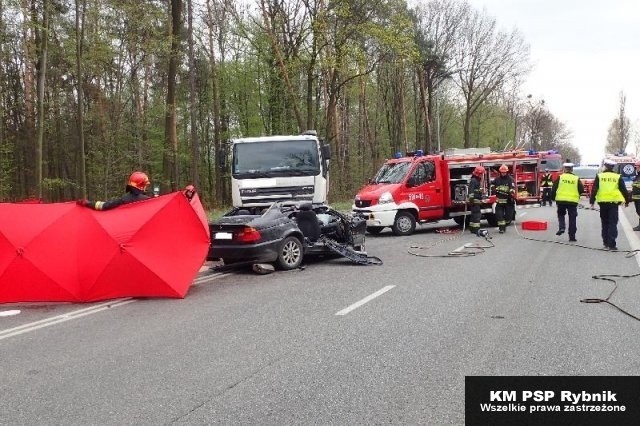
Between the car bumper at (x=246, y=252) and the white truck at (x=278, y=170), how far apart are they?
454cm

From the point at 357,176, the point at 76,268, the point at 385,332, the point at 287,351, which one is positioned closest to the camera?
the point at 287,351

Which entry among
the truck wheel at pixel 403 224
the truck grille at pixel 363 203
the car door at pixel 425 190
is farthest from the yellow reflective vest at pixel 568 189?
the truck grille at pixel 363 203

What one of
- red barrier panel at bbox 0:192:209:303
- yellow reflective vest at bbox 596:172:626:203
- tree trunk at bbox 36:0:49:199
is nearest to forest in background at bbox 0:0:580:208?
tree trunk at bbox 36:0:49:199

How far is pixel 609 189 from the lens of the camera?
12602mm

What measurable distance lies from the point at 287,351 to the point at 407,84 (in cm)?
4899

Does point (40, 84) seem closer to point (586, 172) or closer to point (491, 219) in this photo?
point (491, 219)

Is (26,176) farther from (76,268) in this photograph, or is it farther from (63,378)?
(63,378)

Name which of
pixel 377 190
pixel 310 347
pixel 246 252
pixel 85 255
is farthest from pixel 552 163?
pixel 310 347

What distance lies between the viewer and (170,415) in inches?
158

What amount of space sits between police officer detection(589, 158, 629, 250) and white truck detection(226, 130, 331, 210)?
21.8 feet

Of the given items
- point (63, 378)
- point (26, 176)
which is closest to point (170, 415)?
point (63, 378)

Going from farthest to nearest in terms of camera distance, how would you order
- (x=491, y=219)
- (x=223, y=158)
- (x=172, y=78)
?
(x=172, y=78) < (x=491, y=219) < (x=223, y=158)

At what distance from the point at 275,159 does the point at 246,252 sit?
586 cm

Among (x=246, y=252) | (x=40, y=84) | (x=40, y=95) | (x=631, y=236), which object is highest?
(x=40, y=84)
